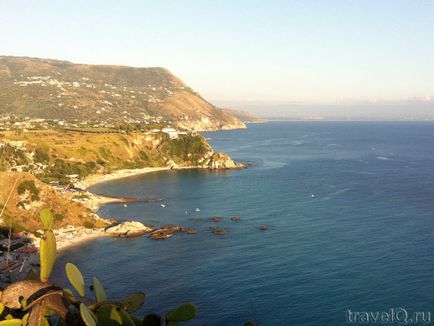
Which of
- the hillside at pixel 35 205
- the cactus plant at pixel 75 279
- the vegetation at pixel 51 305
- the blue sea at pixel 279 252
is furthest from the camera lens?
the hillside at pixel 35 205

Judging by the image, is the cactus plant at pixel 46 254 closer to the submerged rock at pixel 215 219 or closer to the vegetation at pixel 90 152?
the submerged rock at pixel 215 219

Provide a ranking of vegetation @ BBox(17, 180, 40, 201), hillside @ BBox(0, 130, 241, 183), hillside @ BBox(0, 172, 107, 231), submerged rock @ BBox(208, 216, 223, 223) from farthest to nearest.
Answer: hillside @ BBox(0, 130, 241, 183) < submerged rock @ BBox(208, 216, 223, 223) < vegetation @ BBox(17, 180, 40, 201) < hillside @ BBox(0, 172, 107, 231)

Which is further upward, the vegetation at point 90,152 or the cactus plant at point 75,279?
the cactus plant at point 75,279

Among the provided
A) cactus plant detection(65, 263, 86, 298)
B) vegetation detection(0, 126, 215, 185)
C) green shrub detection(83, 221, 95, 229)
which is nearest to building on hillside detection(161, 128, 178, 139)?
vegetation detection(0, 126, 215, 185)

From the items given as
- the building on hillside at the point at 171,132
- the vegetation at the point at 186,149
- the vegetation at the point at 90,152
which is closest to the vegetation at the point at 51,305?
the vegetation at the point at 90,152

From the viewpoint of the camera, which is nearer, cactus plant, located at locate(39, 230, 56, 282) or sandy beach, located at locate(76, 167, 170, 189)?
cactus plant, located at locate(39, 230, 56, 282)

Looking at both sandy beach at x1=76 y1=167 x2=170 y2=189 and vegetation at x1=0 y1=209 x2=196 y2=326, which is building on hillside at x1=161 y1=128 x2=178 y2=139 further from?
vegetation at x1=0 y1=209 x2=196 y2=326
